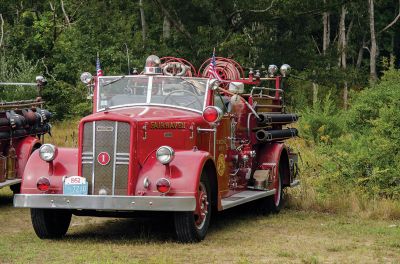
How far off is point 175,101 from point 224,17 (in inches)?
742

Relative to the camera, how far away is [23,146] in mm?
15211

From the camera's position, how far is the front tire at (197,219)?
10.7 m

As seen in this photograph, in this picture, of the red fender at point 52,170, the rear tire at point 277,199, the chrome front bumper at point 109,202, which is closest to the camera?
the chrome front bumper at point 109,202

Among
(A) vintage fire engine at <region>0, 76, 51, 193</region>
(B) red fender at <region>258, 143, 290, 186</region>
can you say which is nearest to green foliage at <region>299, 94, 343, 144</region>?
(B) red fender at <region>258, 143, 290, 186</region>

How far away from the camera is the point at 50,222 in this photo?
11258 millimetres

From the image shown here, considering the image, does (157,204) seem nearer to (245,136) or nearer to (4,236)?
(4,236)

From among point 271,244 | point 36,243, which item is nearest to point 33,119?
point 36,243

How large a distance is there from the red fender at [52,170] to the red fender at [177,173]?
884 millimetres

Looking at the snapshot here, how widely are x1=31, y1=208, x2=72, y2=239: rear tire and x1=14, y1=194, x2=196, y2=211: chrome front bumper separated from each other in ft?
1.41

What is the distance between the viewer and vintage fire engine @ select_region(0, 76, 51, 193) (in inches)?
575

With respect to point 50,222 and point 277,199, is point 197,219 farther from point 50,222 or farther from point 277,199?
point 277,199

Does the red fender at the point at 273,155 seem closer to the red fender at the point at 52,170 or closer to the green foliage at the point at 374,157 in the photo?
the green foliage at the point at 374,157

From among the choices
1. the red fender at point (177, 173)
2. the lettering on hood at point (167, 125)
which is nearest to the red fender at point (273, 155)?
the lettering on hood at point (167, 125)

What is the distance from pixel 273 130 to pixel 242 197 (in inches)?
93.1
